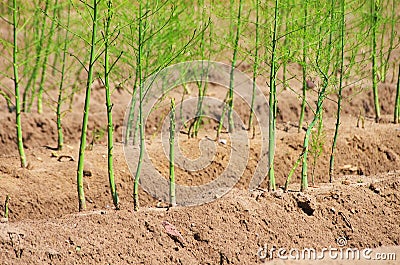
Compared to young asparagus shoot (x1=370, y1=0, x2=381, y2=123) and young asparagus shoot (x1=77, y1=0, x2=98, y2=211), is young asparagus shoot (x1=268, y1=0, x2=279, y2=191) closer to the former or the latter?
young asparagus shoot (x1=77, y1=0, x2=98, y2=211)

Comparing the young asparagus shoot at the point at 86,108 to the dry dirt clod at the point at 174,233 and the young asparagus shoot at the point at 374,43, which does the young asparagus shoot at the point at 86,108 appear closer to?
the dry dirt clod at the point at 174,233

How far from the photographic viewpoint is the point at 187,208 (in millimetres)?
5418

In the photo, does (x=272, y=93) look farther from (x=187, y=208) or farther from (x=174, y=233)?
(x=174, y=233)

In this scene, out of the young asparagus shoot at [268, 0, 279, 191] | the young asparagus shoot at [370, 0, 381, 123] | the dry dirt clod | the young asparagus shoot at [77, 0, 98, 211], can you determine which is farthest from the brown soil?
the young asparagus shoot at [370, 0, 381, 123]

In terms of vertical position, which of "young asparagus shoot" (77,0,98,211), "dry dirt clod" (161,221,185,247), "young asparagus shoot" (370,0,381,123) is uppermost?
"young asparagus shoot" (370,0,381,123)

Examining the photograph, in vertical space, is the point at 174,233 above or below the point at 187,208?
below

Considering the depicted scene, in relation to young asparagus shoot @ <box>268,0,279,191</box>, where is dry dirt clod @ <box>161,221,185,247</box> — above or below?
below

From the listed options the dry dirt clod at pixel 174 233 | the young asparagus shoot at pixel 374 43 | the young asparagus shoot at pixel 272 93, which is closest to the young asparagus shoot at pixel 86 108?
the dry dirt clod at pixel 174 233

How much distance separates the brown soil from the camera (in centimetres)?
492

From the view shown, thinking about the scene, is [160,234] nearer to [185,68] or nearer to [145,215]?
[145,215]

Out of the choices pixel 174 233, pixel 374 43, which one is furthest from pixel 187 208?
pixel 374 43

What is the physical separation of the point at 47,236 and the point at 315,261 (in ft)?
6.02

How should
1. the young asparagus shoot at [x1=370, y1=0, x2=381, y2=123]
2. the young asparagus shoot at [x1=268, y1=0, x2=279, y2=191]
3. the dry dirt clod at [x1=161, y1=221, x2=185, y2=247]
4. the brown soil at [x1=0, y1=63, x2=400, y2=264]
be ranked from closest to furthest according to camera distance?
the brown soil at [x1=0, y1=63, x2=400, y2=264] < the dry dirt clod at [x1=161, y1=221, x2=185, y2=247] < the young asparagus shoot at [x1=268, y1=0, x2=279, y2=191] < the young asparagus shoot at [x1=370, y1=0, x2=381, y2=123]

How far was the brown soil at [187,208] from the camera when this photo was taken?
16.1 feet
